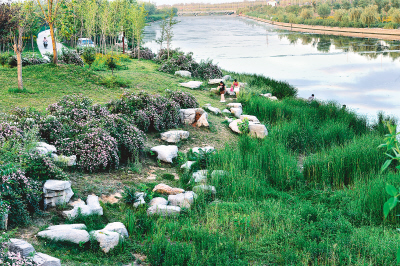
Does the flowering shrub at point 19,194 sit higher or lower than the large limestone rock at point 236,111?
higher

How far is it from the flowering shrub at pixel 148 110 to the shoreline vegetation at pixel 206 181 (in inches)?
1.2

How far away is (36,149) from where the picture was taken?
6.14m

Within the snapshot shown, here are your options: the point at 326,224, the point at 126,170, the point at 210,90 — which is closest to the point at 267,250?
the point at 326,224

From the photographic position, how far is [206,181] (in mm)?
7406

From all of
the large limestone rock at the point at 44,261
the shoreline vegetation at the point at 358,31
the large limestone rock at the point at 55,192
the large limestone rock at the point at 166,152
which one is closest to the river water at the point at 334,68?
the shoreline vegetation at the point at 358,31

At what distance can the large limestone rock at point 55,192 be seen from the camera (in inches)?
222

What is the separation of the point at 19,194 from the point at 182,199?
8.48 ft

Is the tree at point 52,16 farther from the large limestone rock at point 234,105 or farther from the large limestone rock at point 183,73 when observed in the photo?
the large limestone rock at point 183,73

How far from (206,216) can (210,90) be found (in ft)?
37.2

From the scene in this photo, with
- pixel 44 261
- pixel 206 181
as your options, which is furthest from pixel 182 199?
pixel 44 261

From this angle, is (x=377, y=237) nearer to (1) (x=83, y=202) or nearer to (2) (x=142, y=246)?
(2) (x=142, y=246)

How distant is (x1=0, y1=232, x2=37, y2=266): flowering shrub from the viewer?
3.50 metres

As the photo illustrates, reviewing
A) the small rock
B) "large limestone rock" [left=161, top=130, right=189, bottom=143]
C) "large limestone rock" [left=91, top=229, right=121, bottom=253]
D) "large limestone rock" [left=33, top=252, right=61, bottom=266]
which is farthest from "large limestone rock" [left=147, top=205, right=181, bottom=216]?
"large limestone rock" [left=161, top=130, right=189, bottom=143]

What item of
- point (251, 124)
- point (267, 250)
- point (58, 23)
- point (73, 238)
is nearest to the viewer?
point (73, 238)
